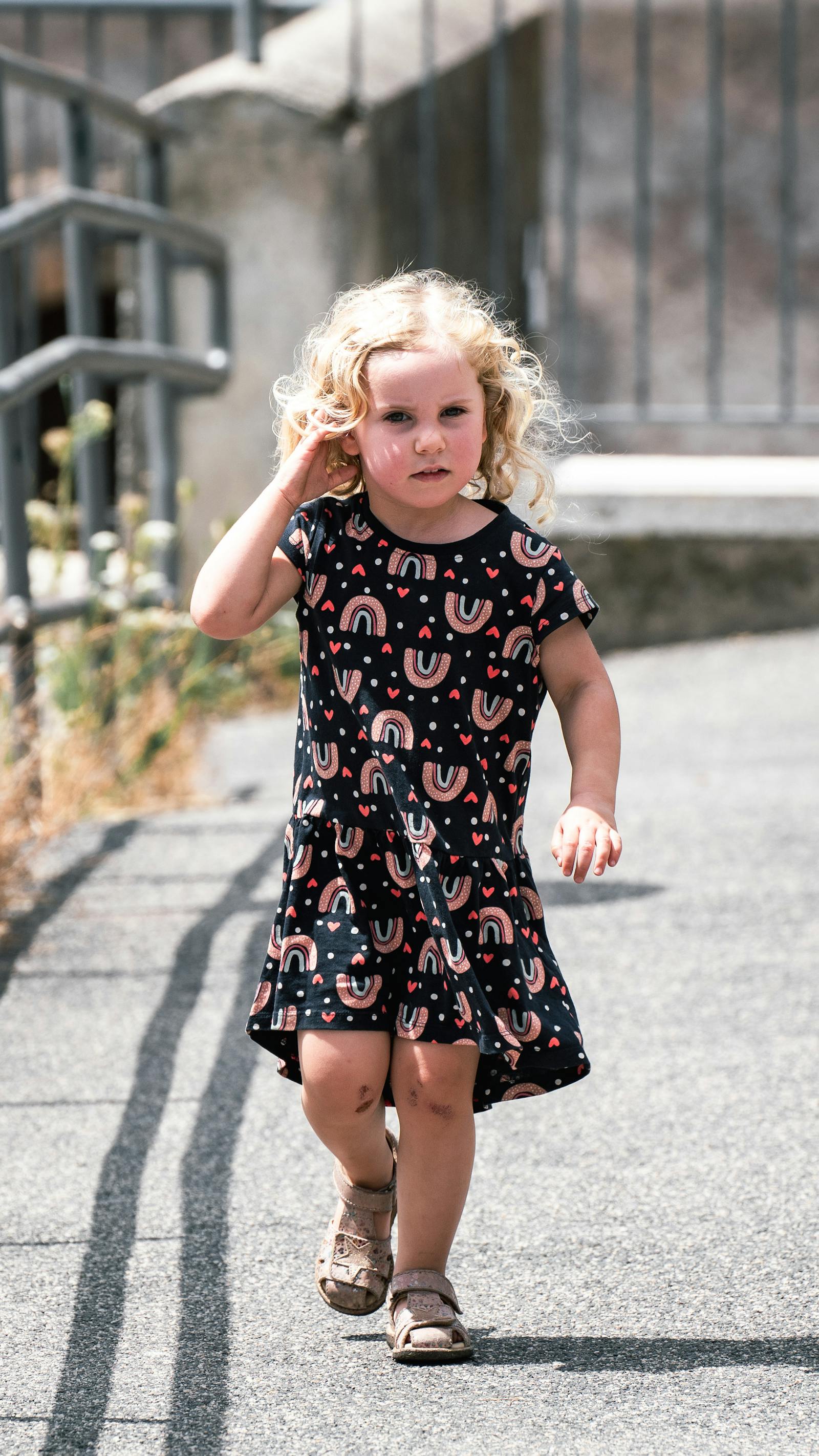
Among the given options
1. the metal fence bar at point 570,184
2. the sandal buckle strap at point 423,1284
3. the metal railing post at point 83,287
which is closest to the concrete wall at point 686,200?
the metal fence bar at point 570,184

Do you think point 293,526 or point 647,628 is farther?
point 647,628

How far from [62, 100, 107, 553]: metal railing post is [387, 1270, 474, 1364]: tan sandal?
298 centimetres

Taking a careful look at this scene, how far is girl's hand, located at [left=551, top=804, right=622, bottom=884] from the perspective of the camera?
1814mm

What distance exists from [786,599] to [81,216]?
8.85 ft

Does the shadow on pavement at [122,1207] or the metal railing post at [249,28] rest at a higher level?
the metal railing post at [249,28]

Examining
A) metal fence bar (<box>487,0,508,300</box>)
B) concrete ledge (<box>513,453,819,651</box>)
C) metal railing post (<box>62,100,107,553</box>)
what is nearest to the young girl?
metal railing post (<box>62,100,107,553</box>)

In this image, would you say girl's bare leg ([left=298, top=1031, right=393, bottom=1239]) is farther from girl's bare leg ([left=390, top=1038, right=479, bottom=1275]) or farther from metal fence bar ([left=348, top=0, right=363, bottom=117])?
metal fence bar ([left=348, top=0, right=363, bottom=117])

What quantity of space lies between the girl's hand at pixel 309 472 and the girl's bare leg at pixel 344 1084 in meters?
0.59

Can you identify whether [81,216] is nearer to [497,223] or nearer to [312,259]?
[312,259]

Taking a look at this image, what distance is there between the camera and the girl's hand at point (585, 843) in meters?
1.81

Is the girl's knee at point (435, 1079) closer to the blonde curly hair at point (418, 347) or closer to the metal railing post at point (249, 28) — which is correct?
the blonde curly hair at point (418, 347)

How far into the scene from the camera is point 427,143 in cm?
595

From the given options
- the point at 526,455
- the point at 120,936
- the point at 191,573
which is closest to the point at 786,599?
the point at 191,573

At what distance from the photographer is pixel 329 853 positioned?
1.94 meters
